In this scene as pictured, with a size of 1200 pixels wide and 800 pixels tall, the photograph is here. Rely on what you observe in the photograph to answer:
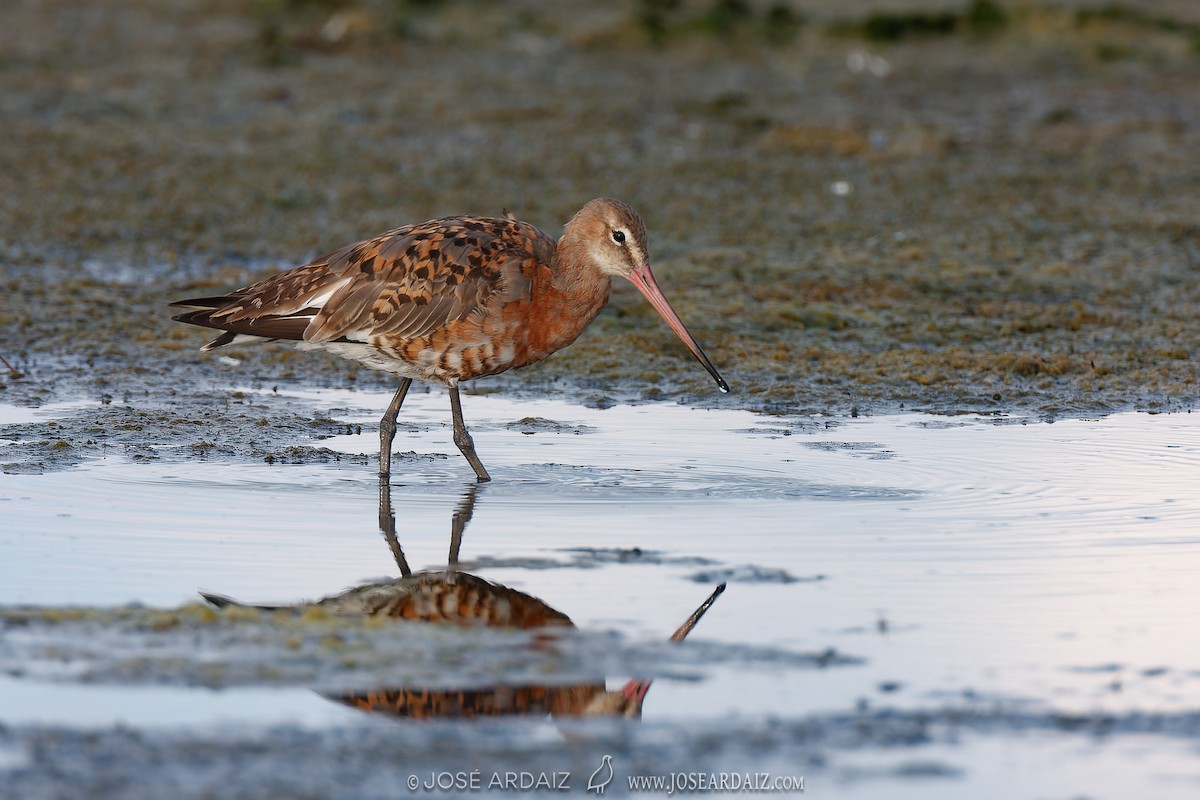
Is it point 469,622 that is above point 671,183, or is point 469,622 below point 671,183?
below

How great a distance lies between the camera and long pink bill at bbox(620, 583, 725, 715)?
14.7 ft

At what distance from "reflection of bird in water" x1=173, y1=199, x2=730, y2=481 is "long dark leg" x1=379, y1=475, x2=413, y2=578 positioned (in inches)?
7.1

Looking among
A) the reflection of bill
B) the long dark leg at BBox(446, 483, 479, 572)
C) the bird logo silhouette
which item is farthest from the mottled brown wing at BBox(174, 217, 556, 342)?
the bird logo silhouette

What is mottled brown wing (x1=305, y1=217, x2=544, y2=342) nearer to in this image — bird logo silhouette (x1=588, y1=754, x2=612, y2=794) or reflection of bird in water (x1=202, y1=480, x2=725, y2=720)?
reflection of bird in water (x1=202, y1=480, x2=725, y2=720)

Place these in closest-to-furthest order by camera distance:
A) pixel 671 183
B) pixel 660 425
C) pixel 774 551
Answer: pixel 774 551
pixel 660 425
pixel 671 183

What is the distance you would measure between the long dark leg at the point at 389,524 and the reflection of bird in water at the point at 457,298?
0.18 m

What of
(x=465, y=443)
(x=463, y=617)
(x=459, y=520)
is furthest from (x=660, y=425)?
(x=463, y=617)

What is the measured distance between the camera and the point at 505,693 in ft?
14.8

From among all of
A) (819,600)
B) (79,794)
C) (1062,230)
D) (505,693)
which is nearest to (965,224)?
(1062,230)

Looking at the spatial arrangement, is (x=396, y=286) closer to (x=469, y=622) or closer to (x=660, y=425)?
(x=660, y=425)

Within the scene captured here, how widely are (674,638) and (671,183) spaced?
831 cm

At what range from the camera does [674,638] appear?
16.3 feet

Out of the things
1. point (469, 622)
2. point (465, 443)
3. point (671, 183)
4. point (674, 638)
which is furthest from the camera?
point (671, 183)

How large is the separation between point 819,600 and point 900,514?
109 centimetres
